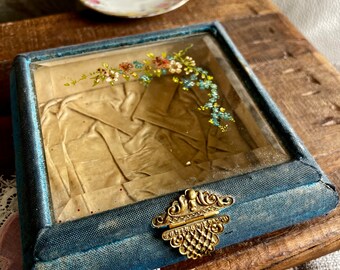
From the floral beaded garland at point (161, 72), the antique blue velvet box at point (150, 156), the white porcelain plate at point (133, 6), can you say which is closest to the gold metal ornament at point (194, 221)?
the antique blue velvet box at point (150, 156)

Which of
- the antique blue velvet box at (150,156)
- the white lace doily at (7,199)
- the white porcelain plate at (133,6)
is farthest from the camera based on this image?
the white porcelain plate at (133,6)

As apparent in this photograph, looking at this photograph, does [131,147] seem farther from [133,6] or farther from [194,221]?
[133,6]

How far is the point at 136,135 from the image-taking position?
2.24ft

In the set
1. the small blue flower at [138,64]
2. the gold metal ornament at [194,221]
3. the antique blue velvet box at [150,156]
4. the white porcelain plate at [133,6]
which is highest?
the white porcelain plate at [133,6]

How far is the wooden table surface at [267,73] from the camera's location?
60 centimetres

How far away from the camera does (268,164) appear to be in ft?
1.93

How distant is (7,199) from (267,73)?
50 cm

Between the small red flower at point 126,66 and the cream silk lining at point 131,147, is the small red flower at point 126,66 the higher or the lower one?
the higher one

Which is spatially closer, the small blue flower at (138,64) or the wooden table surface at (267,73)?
the wooden table surface at (267,73)

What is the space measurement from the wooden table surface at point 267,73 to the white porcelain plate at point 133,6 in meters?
0.02

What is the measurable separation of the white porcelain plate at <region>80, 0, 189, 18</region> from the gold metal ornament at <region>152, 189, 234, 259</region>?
0.47 m

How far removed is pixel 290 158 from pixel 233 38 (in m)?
0.36

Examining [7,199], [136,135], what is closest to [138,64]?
[136,135]

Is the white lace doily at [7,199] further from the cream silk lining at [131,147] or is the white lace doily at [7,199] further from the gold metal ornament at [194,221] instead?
the gold metal ornament at [194,221]
